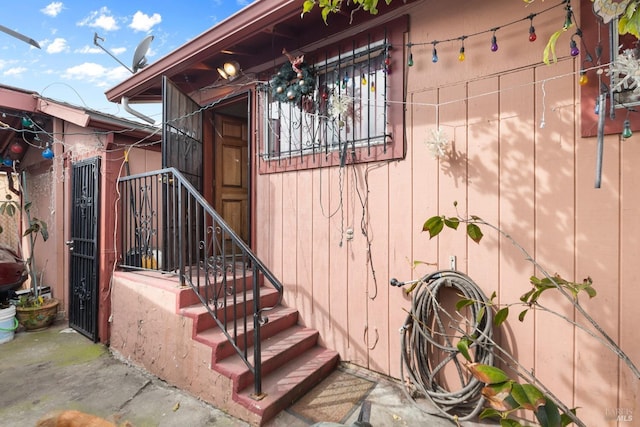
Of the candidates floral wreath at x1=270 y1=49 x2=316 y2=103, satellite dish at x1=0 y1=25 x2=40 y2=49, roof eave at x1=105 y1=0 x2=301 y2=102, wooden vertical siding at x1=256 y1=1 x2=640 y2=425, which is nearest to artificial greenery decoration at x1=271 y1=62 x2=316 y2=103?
floral wreath at x1=270 y1=49 x2=316 y2=103

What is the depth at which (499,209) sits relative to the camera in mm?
1987

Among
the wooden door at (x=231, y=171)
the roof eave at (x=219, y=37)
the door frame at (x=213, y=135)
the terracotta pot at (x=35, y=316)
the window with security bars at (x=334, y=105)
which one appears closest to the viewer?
the roof eave at (x=219, y=37)

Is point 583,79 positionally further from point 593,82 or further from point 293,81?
point 293,81

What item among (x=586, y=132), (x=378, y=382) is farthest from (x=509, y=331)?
(x=586, y=132)

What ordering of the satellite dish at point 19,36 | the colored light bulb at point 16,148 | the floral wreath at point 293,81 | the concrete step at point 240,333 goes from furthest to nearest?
1. the colored light bulb at point 16,148
2. the satellite dish at point 19,36
3. the floral wreath at point 293,81
4. the concrete step at point 240,333

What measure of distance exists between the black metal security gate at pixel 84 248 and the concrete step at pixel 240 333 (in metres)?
1.90

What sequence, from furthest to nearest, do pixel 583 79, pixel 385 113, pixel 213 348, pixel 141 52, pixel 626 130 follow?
pixel 141 52 → pixel 385 113 → pixel 213 348 → pixel 583 79 → pixel 626 130

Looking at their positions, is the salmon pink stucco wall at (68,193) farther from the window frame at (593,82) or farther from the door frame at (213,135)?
the window frame at (593,82)

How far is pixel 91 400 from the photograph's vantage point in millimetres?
2221

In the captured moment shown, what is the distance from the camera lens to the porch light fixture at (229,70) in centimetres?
310

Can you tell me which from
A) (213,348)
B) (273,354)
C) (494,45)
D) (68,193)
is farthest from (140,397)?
(494,45)

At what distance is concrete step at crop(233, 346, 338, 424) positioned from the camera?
194 cm

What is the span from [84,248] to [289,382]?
2.99 m

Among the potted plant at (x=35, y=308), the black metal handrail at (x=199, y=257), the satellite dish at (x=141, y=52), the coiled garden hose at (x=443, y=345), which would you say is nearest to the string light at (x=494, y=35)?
the coiled garden hose at (x=443, y=345)
